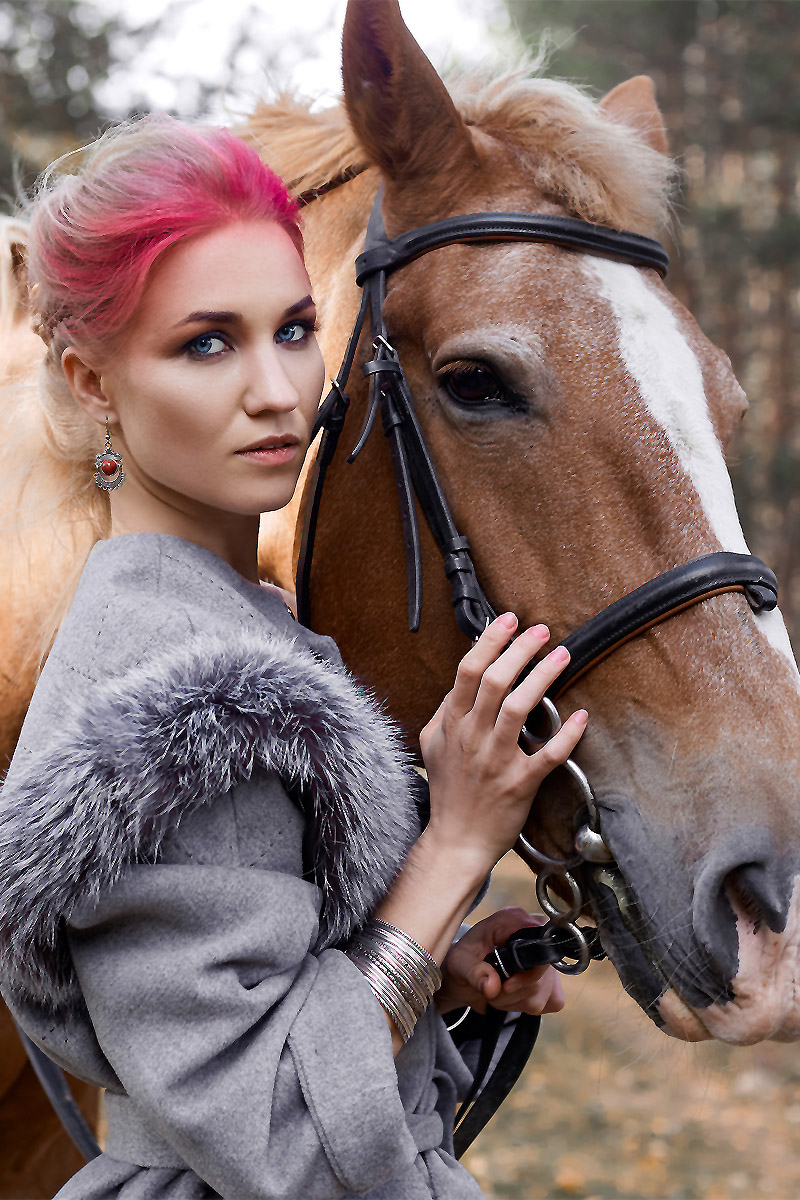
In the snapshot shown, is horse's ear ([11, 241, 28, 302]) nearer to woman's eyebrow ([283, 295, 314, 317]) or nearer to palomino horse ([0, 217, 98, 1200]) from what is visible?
palomino horse ([0, 217, 98, 1200])

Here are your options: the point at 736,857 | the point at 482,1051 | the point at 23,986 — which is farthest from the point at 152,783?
the point at 482,1051

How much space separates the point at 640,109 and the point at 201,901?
2.01 m

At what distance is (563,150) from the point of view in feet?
5.80

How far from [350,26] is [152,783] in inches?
49.4

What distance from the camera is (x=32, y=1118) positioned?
9.18 feet

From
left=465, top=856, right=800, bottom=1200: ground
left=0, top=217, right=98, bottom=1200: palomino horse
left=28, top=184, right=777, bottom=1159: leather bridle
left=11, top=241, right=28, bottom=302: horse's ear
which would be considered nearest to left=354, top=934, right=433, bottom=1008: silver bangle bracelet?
left=28, top=184, right=777, bottom=1159: leather bridle

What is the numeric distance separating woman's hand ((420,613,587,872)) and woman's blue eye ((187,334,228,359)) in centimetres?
54

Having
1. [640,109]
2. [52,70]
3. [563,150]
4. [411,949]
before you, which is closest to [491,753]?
[411,949]

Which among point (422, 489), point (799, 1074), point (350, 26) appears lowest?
point (799, 1074)

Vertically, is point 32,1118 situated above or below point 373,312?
below

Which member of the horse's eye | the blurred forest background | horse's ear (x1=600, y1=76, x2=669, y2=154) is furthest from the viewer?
the blurred forest background

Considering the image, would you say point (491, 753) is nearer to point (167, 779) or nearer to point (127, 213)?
point (167, 779)

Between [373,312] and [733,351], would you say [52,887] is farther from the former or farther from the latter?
[733,351]

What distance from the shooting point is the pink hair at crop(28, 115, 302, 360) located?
1337 millimetres
